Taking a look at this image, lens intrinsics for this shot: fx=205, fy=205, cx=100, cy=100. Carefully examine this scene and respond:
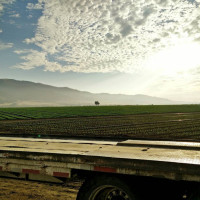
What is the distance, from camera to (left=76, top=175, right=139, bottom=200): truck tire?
3.09m

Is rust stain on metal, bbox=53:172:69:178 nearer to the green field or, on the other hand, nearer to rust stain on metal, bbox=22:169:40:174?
rust stain on metal, bbox=22:169:40:174

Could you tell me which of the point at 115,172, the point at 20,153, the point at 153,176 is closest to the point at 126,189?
the point at 115,172

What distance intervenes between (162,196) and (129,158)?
0.77m

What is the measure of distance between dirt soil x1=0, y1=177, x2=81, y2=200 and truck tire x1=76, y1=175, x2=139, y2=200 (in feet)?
5.47

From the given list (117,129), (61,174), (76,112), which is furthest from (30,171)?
(76,112)

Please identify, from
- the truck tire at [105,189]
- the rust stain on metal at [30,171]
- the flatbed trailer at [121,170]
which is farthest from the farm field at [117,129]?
the truck tire at [105,189]

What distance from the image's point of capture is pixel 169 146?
4039mm

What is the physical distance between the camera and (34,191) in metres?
5.14

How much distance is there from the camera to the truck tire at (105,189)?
3090mm

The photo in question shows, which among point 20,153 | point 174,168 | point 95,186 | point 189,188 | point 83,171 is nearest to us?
point 174,168

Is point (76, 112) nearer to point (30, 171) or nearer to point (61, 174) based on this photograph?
point (30, 171)

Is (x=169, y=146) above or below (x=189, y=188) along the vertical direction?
above

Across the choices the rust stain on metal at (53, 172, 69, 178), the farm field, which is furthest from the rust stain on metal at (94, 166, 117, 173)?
the farm field

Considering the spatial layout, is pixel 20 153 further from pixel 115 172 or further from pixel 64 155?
pixel 115 172
